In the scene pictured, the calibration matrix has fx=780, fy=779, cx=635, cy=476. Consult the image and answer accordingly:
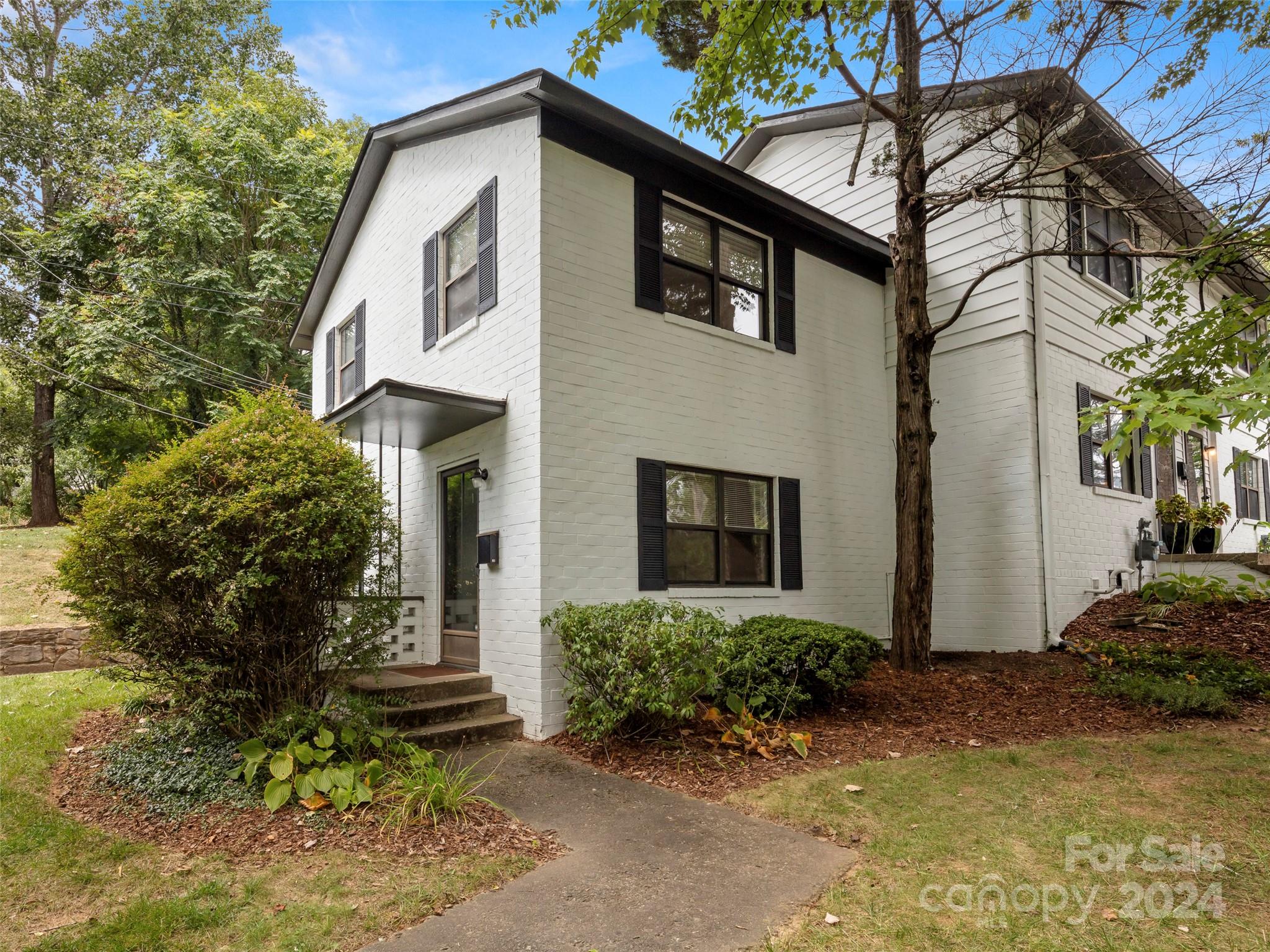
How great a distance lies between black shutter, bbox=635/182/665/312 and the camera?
25.4ft

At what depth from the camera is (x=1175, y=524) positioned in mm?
11727

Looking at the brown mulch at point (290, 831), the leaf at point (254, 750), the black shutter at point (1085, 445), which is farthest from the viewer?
the black shutter at point (1085, 445)

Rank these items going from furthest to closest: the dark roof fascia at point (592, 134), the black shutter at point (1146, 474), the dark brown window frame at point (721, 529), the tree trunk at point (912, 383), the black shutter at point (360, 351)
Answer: the black shutter at point (1146, 474), the black shutter at point (360, 351), the tree trunk at point (912, 383), the dark brown window frame at point (721, 529), the dark roof fascia at point (592, 134)

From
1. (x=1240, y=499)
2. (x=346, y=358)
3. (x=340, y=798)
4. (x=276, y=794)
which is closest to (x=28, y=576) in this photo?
(x=346, y=358)

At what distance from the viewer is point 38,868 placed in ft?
12.0

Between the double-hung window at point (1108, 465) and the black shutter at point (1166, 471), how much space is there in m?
0.98

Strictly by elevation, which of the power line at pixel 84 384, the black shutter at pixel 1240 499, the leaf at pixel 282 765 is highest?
the power line at pixel 84 384

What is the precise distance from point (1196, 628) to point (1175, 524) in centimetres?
322

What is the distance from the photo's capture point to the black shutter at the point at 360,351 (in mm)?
11055

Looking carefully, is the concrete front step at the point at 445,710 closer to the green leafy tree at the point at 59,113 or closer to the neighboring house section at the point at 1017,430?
the neighboring house section at the point at 1017,430

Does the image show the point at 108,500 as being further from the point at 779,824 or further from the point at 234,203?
the point at 234,203

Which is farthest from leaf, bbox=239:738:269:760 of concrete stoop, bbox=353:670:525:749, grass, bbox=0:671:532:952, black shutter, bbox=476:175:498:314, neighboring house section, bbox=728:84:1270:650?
neighboring house section, bbox=728:84:1270:650

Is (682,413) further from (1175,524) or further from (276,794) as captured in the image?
(1175,524)

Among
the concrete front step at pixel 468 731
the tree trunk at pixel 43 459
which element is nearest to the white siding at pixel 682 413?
the concrete front step at pixel 468 731
